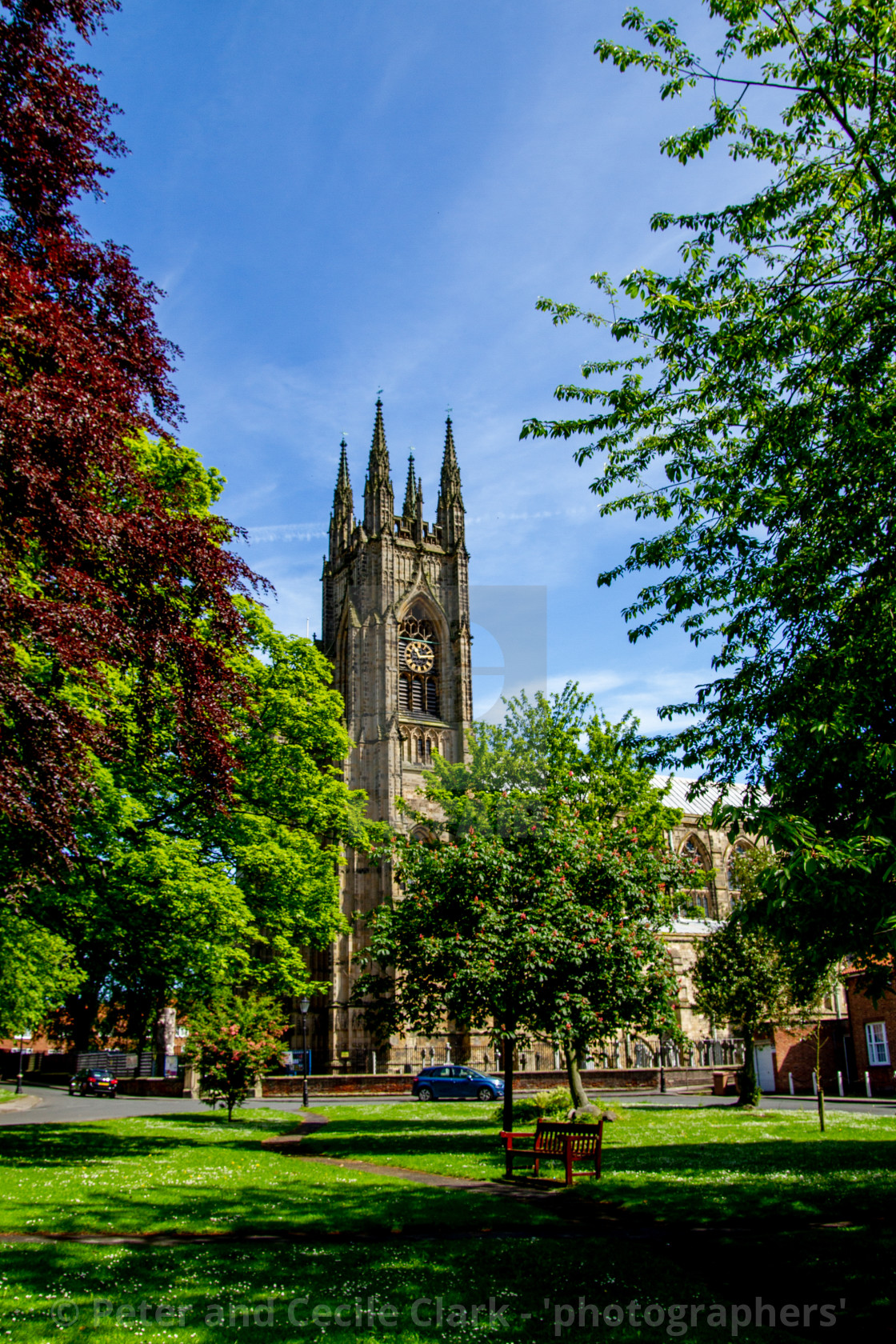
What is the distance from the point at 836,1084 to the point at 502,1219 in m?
27.9

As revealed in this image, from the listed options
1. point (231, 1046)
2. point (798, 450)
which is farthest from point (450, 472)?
point (798, 450)

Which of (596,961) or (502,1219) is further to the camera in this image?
(596,961)

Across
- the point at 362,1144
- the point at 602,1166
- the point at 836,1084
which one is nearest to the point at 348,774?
the point at 836,1084

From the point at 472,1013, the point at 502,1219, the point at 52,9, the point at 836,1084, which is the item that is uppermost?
the point at 52,9

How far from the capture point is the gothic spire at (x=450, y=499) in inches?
2494

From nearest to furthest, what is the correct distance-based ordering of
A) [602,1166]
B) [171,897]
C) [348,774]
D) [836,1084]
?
1. [602,1166]
2. [171,897]
3. [836,1084]
4. [348,774]

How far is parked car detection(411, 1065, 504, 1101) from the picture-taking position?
31109mm

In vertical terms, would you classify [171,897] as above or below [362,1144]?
above

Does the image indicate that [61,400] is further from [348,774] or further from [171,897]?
[348,774]

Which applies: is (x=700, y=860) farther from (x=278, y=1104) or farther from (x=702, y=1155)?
(x=702, y=1155)

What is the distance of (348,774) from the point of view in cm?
5425

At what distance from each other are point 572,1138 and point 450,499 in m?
55.5

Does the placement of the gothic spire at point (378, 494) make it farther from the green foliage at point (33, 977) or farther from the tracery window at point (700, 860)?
the green foliage at point (33, 977)

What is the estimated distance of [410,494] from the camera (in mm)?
64750
